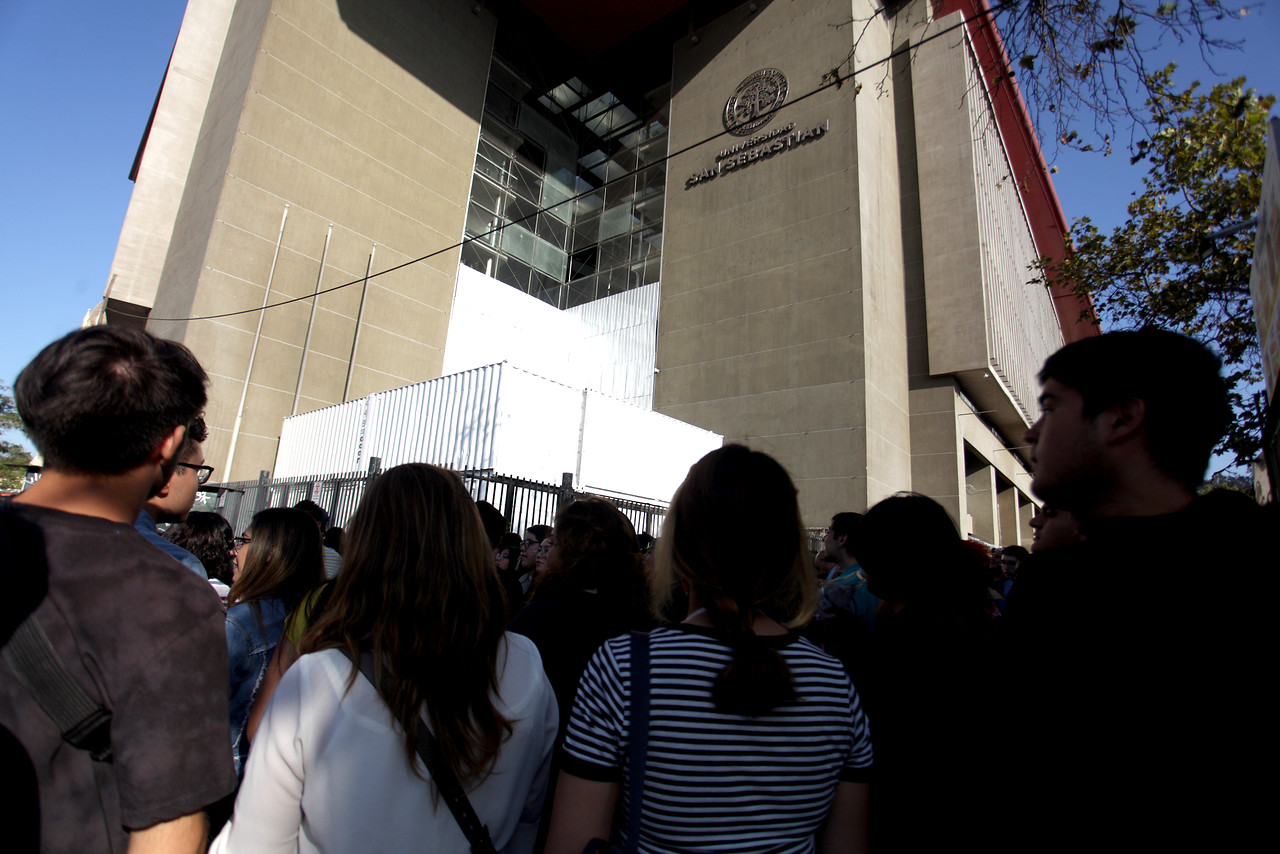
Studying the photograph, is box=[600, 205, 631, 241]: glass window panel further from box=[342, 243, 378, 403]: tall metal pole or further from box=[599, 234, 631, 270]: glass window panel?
box=[342, 243, 378, 403]: tall metal pole

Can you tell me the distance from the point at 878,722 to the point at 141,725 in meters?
1.71

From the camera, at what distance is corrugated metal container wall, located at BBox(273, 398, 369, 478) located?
12.6 meters

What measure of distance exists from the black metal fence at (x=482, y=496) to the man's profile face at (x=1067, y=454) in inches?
291

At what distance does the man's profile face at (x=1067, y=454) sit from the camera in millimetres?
1312

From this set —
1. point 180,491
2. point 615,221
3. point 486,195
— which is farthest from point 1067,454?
point 615,221

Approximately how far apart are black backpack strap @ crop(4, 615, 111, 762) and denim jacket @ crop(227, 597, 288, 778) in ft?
5.35

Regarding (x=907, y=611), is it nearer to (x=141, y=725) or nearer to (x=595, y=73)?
(x=141, y=725)

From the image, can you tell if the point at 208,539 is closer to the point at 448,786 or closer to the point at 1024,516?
the point at 448,786

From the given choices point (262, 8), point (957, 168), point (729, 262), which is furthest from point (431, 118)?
point (957, 168)

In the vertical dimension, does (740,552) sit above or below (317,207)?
below

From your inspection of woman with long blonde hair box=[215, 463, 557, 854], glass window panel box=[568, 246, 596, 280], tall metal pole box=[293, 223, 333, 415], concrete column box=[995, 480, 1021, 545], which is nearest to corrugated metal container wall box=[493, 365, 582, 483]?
woman with long blonde hair box=[215, 463, 557, 854]

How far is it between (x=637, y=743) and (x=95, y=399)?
4.00 ft

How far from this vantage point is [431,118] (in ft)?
67.0

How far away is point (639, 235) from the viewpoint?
74.7 feet
